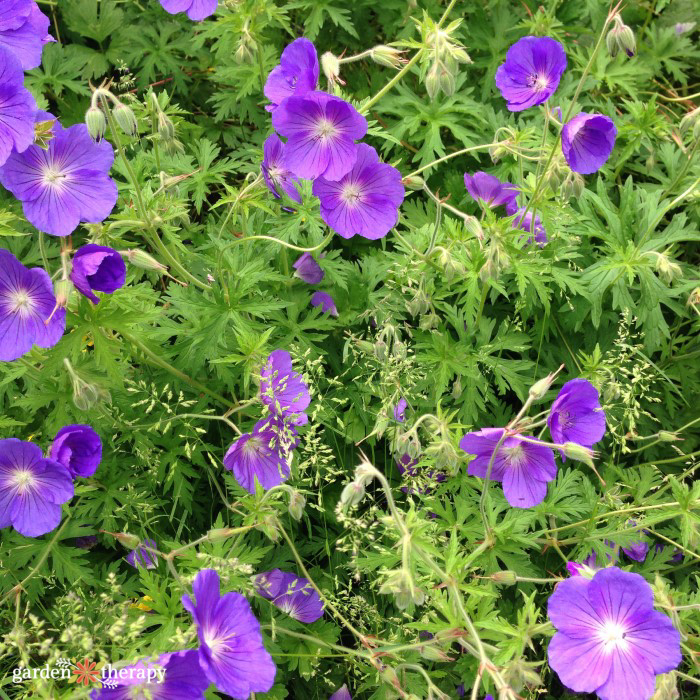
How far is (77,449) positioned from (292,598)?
0.75 metres

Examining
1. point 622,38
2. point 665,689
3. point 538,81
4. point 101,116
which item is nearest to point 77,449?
point 101,116

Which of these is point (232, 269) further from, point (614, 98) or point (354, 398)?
point (614, 98)

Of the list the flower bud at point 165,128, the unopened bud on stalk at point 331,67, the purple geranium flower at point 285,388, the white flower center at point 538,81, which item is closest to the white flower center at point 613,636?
the purple geranium flower at point 285,388

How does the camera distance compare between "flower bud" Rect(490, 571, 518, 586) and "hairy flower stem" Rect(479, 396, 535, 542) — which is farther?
"flower bud" Rect(490, 571, 518, 586)

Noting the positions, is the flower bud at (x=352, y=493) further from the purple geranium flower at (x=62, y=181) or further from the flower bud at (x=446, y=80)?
the flower bud at (x=446, y=80)

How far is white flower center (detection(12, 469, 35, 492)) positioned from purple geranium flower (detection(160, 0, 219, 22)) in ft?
4.65

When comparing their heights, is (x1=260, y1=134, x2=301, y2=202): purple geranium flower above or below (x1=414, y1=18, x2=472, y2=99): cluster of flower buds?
below

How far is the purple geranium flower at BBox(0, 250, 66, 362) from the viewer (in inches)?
79.3

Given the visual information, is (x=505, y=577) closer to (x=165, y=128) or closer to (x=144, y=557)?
(x=144, y=557)

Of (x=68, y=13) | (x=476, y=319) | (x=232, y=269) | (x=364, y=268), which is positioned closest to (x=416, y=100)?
(x=364, y=268)

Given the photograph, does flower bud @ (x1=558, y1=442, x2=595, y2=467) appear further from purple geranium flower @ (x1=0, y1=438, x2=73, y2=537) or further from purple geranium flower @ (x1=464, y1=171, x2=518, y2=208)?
purple geranium flower @ (x1=0, y1=438, x2=73, y2=537)

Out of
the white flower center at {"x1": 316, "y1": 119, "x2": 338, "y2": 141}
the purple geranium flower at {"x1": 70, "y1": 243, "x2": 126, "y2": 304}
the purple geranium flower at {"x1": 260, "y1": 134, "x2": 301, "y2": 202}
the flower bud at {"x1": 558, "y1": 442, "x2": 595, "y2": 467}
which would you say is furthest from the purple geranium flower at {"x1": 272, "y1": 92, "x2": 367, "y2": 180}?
the flower bud at {"x1": 558, "y1": 442, "x2": 595, "y2": 467}

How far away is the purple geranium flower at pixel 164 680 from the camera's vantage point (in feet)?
5.11

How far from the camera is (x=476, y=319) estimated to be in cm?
270
